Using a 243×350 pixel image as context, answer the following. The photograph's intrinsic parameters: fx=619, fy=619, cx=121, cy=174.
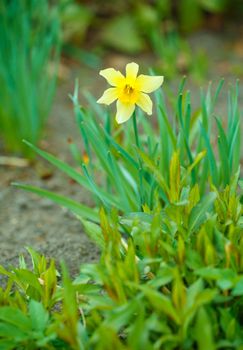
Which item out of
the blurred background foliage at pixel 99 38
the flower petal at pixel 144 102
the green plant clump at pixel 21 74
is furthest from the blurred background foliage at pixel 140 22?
the flower petal at pixel 144 102

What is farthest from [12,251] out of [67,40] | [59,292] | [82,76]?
[67,40]

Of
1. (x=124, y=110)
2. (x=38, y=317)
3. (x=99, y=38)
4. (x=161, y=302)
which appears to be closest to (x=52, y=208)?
(x=124, y=110)

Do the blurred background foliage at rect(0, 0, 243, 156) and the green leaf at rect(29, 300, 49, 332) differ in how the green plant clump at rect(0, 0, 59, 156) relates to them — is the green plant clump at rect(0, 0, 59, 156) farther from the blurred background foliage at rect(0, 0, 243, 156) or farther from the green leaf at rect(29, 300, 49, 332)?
the green leaf at rect(29, 300, 49, 332)

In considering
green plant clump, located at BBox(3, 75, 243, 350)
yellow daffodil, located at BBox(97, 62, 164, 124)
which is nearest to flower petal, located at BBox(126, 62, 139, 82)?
yellow daffodil, located at BBox(97, 62, 164, 124)

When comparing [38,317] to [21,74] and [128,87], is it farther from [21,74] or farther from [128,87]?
[21,74]

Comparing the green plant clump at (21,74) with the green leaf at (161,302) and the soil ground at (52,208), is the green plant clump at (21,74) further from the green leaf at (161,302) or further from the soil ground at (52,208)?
the green leaf at (161,302)

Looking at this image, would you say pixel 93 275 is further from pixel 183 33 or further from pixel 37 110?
pixel 183 33
